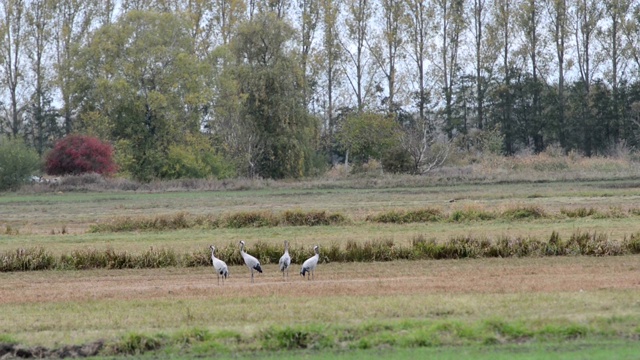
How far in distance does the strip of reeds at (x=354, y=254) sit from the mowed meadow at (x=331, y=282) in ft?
0.13

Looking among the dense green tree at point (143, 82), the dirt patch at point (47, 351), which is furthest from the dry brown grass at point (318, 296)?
the dense green tree at point (143, 82)

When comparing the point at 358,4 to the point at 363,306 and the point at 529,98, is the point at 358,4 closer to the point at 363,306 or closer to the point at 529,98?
the point at 529,98

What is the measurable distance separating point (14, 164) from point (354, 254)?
49.8m

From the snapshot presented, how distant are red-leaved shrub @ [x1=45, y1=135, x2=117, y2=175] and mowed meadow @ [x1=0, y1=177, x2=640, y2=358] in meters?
26.1

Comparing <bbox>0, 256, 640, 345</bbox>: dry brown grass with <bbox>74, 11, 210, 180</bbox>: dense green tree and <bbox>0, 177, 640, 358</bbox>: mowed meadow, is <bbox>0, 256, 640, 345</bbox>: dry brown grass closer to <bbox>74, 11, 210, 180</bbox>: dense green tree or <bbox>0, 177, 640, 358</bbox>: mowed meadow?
<bbox>0, 177, 640, 358</bbox>: mowed meadow

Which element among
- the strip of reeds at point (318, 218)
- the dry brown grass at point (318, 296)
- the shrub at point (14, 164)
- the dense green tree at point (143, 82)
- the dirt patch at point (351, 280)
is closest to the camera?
the dry brown grass at point (318, 296)

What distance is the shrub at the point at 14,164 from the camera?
225 ft

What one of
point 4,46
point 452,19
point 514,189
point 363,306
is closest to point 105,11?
point 4,46

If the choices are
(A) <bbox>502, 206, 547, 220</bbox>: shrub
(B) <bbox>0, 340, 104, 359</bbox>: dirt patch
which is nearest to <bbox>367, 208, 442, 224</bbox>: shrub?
(A) <bbox>502, 206, 547, 220</bbox>: shrub

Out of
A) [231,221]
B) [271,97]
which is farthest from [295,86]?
[231,221]

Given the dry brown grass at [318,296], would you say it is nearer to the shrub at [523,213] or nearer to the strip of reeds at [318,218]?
the shrub at [523,213]

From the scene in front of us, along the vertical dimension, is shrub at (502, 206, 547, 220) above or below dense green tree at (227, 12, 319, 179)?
below

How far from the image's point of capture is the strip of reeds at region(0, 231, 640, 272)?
26031 millimetres

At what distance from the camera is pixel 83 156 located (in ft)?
237
